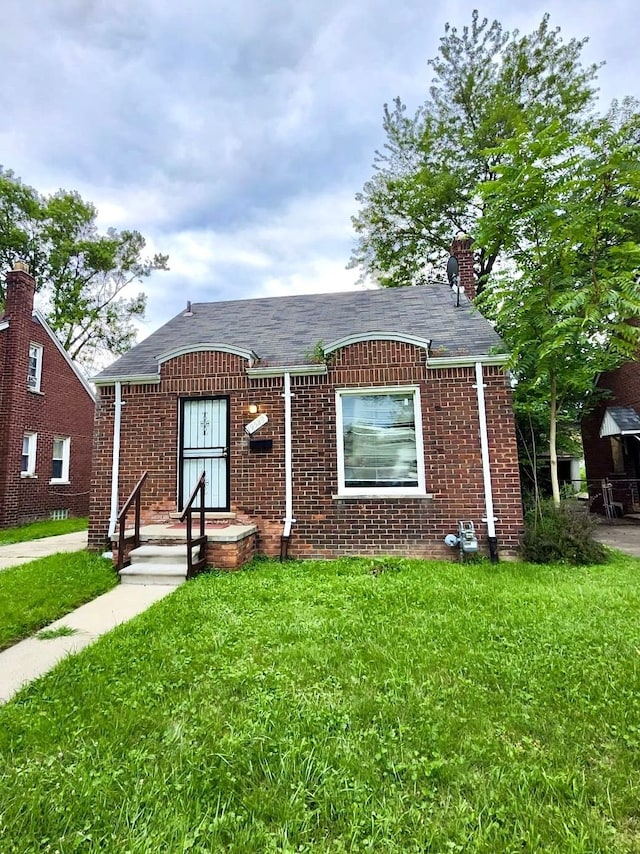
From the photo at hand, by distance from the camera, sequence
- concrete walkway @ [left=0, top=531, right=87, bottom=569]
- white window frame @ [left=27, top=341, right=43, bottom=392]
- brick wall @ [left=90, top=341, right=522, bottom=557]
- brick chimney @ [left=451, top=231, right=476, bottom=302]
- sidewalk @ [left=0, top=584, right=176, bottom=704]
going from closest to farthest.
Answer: sidewalk @ [left=0, top=584, right=176, bottom=704] < brick wall @ [left=90, top=341, right=522, bottom=557] < concrete walkway @ [left=0, top=531, right=87, bottom=569] < brick chimney @ [left=451, top=231, right=476, bottom=302] < white window frame @ [left=27, top=341, right=43, bottom=392]

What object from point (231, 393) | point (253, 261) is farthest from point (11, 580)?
point (253, 261)

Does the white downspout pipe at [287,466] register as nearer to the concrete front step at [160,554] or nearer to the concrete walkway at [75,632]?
the concrete front step at [160,554]

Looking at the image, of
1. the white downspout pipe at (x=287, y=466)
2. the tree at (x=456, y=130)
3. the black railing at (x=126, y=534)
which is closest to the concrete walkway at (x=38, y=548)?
the black railing at (x=126, y=534)

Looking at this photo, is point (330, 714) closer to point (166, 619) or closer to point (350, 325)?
point (166, 619)

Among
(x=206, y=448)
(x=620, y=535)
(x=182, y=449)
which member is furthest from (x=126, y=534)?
(x=620, y=535)

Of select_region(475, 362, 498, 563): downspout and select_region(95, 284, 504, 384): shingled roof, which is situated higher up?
select_region(95, 284, 504, 384): shingled roof

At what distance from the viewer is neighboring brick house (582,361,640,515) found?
12.8 metres

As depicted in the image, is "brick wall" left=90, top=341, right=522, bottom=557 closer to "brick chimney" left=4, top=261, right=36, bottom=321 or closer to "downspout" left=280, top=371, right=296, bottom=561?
"downspout" left=280, top=371, right=296, bottom=561

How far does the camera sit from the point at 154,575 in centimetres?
560

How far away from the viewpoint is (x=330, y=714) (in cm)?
246

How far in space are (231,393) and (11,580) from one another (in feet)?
13.6

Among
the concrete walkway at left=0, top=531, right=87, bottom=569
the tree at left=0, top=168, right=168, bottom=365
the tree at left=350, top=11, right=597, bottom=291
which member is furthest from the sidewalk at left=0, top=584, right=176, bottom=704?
the tree at left=0, top=168, right=168, bottom=365

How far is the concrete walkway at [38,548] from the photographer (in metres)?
7.20

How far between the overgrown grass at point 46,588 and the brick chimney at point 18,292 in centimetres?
907
